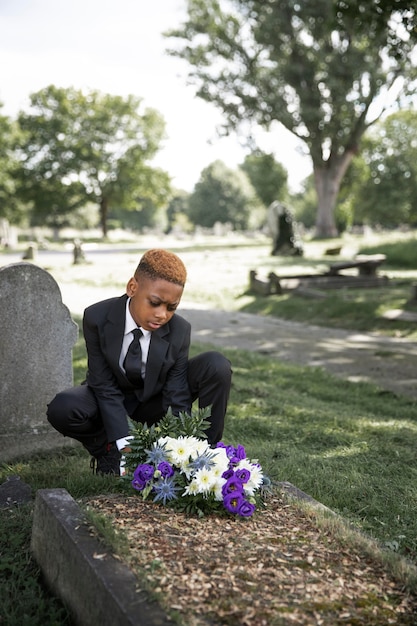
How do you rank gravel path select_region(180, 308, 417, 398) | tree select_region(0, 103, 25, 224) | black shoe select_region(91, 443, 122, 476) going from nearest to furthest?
black shoe select_region(91, 443, 122, 476) → gravel path select_region(180, 308, 417, 398) → tree select_region(0, 103, 25, 224)

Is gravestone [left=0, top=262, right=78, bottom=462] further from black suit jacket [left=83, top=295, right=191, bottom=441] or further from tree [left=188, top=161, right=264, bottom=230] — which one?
tree [left=188, top=161, right=264, bottom=230]

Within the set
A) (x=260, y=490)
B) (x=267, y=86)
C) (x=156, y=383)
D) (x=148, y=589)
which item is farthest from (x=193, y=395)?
(x=267, y=86)

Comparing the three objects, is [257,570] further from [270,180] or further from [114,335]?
[270,180]

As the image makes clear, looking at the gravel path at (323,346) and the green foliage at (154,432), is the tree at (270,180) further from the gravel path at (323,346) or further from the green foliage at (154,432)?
the green foliage at (154,432)

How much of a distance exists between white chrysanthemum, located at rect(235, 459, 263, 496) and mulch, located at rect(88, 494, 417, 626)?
0.13m

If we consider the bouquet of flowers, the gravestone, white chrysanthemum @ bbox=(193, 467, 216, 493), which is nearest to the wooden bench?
the gravestone

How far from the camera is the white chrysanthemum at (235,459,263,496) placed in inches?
130

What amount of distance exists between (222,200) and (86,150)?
34.4 m

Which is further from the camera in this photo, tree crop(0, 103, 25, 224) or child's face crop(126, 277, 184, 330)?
tree crop(0, 103, 25, 224)

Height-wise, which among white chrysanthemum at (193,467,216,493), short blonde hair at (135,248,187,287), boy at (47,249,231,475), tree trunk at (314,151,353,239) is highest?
tree trunk at (314,151,353,239)

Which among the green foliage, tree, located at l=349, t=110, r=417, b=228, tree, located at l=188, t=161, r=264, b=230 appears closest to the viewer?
the green foliage

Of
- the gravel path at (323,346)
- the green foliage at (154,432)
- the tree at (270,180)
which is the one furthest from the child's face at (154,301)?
the tree at (270,180)

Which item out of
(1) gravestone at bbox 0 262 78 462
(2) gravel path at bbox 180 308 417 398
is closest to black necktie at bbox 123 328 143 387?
(1) gravestone at bbox 0 262 78 462

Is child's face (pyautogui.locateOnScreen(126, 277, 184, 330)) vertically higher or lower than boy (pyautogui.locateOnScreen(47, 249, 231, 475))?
higher
